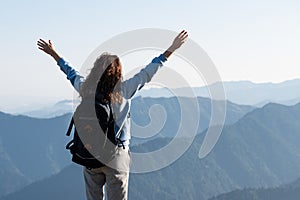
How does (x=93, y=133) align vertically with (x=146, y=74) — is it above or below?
below

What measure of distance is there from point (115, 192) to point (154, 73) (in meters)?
1.40

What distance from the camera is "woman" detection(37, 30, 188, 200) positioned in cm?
500

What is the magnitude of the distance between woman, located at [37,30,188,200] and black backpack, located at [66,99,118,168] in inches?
3.6

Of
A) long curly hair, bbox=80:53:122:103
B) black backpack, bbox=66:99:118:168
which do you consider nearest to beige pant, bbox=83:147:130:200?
black backpack, bbox=66:99:118:168

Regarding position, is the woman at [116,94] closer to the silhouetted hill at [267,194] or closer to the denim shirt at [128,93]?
the denim shirt at [128,93]

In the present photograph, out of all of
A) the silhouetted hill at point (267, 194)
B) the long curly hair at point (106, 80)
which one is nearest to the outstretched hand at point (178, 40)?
the long curly hair at point (106, 80)

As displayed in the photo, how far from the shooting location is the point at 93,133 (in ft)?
16.1

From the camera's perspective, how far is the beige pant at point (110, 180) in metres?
Result: 5.16

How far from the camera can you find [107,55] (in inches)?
197

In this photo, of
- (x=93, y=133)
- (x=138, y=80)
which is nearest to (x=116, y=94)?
(x=138, y=80)

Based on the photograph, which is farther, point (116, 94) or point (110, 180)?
point (110, 180)

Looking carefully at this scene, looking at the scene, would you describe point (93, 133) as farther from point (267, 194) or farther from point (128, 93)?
point (267, 194)

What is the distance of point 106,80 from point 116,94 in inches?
7.3

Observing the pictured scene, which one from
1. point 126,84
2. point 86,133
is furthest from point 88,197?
point 126,84
